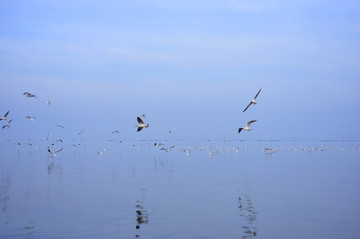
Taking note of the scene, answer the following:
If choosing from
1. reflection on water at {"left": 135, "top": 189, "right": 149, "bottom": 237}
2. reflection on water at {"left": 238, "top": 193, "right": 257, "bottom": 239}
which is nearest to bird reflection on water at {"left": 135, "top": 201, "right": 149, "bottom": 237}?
reflection on water at {"left": 135, "top": 189, "right": 149, "bottom": 237}

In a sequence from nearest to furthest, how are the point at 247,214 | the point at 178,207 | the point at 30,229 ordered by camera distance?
the point at 30,229 → the point at 247,214 → the point at 178,207

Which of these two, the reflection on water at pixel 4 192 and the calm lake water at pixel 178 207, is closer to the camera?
the calm lake water at pixel 178 207

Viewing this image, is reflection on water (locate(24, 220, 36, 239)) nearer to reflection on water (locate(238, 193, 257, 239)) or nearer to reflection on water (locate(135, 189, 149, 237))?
reflection on water (locate(135, 189, 149, 237))

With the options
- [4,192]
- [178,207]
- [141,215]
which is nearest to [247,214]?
[178,207]

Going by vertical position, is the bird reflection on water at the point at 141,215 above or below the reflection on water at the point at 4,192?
below

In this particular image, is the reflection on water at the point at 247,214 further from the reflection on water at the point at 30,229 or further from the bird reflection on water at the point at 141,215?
the reflection on water at the point at 30,229

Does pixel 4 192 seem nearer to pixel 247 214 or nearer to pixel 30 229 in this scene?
pixel 30 229

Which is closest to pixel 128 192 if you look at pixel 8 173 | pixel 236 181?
pixel 236 181

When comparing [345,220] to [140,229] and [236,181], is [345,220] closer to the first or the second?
[140,229]

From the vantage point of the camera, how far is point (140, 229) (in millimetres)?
20234

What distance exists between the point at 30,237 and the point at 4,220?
11.4ft

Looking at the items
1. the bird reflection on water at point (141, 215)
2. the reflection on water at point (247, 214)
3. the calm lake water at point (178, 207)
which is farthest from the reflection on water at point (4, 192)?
the reflection on water at point (247, 214)

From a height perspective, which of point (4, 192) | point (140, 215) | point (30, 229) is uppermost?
point (4, 192)

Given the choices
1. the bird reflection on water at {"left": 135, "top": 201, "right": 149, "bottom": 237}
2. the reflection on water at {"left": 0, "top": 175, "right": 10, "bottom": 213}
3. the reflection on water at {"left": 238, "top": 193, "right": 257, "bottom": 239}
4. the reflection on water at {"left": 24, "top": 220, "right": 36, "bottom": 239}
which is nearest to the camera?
→ the reflection on water at {"left": 24, "top": 220, "right": 36, "bottom": 239}
